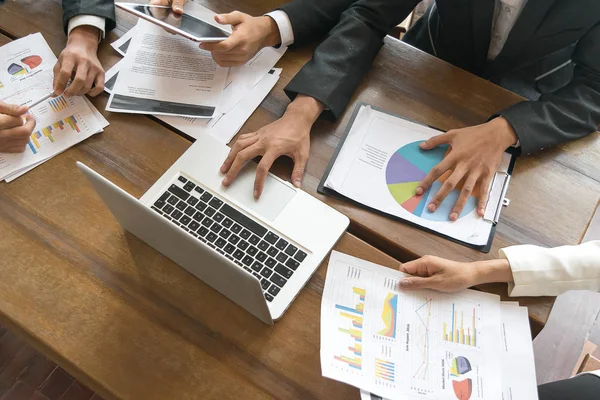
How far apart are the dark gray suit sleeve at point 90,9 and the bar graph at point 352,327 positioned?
0.80 meters

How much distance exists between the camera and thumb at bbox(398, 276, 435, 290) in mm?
785

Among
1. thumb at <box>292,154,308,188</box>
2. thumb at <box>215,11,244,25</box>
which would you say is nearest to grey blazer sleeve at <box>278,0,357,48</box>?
thumb at <box>215,11,244,25</box>

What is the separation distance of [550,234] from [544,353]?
79 cm

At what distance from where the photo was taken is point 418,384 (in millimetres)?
716

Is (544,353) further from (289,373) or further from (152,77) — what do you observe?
(152,77)

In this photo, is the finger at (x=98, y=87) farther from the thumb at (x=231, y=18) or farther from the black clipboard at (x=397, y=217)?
the black clipboard at (x=397, y=217)

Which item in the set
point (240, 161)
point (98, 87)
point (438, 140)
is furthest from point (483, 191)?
point (98, 87)

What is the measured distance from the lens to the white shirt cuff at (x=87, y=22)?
1027 mm

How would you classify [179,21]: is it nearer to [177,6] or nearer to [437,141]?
[177,6]

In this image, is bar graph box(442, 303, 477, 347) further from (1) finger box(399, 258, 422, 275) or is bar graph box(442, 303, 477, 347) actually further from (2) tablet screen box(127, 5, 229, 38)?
(2) tablet screen box(127, 5, 229, 38)

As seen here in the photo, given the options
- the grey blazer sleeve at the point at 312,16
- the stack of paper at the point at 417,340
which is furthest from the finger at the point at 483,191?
the grey blazer sleeve at the point at 312,16

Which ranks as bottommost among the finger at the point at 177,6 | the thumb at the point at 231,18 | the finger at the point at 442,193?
the finger at the point at 442,193

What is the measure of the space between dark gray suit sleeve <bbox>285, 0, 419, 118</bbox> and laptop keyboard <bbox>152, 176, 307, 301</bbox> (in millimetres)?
299

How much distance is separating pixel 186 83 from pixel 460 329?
2.35 ft
